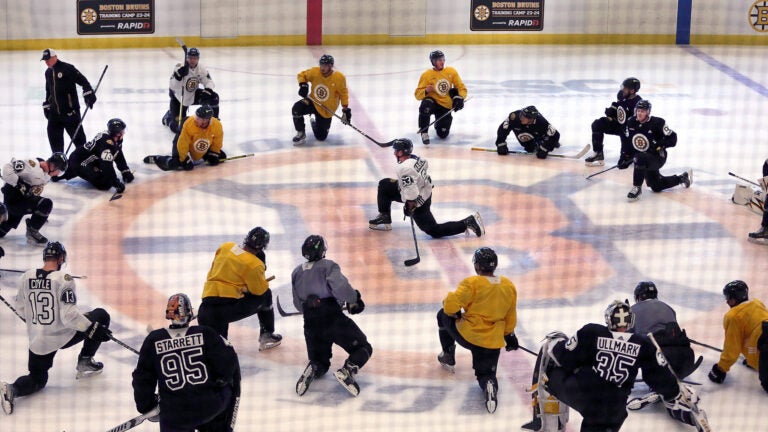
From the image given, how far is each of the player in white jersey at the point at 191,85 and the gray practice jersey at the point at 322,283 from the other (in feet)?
19.6

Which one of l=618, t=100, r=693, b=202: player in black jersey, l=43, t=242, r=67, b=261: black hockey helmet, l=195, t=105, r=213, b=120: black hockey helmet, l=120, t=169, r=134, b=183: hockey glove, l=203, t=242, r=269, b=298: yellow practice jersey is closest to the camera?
l=43, t=242, r=67, b=261: black hockey helmet

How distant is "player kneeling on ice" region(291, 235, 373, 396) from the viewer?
7.35 m

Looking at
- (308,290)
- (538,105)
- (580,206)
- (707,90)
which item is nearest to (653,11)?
(707,90)

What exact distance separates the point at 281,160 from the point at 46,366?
18.4 ft

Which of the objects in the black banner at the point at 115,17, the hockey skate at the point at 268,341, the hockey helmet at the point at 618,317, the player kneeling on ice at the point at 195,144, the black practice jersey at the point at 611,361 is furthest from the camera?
the black banner at the point at 115,17

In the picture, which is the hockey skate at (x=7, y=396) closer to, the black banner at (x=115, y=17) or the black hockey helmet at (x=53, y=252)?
the black hockey helmet at (x=53, y=252)

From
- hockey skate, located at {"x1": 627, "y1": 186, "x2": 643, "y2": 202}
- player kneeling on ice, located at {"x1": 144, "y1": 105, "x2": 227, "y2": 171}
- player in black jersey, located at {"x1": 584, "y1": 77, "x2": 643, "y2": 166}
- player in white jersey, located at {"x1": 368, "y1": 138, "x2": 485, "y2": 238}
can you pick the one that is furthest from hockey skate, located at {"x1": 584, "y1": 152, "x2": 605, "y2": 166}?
player kneeling on ice, located at {"x1": 144, "y1": 105, "x2": 227, "y2": 171}

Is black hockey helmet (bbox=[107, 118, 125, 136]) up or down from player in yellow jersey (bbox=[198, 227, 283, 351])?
up

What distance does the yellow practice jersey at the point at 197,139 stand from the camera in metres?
11.9

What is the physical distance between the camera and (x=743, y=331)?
7.45 meters

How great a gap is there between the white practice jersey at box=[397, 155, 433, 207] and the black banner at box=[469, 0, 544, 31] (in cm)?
940

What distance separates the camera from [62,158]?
33.3 feet

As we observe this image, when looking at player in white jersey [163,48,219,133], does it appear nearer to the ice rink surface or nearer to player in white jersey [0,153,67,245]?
the ice rink surface

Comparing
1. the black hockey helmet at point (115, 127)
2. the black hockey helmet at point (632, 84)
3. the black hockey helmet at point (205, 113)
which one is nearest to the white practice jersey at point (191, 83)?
the black hockey helmet at point (205, 113)
